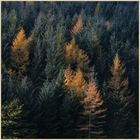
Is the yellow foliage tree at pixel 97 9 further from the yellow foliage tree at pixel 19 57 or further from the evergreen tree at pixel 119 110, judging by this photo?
the evergreen tree at pixel 119 110

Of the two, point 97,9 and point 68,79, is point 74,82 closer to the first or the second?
point 68,79

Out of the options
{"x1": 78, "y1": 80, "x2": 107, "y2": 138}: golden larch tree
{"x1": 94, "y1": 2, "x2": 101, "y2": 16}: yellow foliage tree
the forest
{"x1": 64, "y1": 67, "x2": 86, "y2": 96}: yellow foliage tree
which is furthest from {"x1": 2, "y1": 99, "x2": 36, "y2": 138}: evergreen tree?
{"x1": 94, "y1": 2, "x2": 101, "y2": 16}: yellow foliage tree

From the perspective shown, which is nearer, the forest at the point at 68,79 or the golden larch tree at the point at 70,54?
the forest at the point at 68,79

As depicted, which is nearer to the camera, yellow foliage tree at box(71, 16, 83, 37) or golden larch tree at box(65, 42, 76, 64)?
golden larch tree at box(65, 42, 76, 64)

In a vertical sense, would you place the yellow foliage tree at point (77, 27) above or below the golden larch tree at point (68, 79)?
above

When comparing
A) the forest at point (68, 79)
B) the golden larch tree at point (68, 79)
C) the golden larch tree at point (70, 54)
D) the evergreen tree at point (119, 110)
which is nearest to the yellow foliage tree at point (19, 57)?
the forest at point (68, 79)

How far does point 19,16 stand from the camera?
289ft

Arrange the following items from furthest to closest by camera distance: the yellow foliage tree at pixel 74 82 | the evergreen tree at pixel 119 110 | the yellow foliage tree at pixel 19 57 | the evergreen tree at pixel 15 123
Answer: the yellow foliage tree at pixel 19 57 < the yellow foliage tree at pixel 74 82 < the evergreen tree at pixel 119 110 < the evergreen tree at pixel 15 123

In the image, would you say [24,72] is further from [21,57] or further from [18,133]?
[18,133]

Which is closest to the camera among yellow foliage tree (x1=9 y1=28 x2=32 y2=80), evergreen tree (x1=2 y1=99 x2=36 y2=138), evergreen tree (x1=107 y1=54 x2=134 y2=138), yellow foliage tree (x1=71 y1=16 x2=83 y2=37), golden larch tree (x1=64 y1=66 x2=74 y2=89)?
evergreen tree (x1=2 y1=99 x2=36 y2=138)

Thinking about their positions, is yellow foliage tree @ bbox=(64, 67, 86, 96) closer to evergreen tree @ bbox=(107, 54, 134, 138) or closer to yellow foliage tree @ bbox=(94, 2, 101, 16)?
evergreen tree @ bbox=(107, 54, 134, 138)

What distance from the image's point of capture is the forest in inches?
1758

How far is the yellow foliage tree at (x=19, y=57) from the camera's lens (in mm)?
60750

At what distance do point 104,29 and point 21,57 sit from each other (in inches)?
1056
